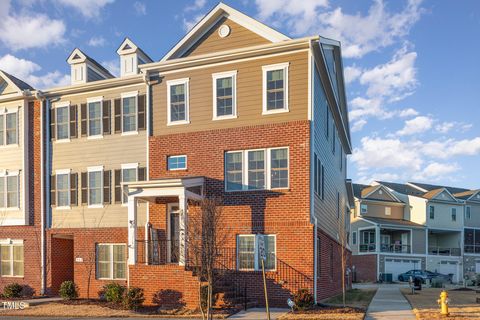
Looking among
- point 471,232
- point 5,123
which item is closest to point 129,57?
point 5,123

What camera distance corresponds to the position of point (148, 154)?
817 inches

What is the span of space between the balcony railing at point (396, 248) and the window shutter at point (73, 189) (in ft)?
115

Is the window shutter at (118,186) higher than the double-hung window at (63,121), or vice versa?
the double-hung window at (63,121)

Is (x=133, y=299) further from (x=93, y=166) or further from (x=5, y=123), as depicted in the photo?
(x=5, y=123)

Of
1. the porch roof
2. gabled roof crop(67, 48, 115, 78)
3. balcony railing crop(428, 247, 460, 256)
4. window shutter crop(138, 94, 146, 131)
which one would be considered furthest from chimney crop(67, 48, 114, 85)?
balcony railing crop(428, 247, 460, 256)

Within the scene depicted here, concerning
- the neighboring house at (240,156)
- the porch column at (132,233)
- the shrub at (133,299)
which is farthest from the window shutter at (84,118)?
the shrub at (133,299)

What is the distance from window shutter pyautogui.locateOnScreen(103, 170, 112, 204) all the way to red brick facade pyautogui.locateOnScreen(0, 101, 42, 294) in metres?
3.45

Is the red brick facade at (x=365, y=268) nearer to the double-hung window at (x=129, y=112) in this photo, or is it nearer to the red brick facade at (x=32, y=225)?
the red brick facade at (x=32, y=225)

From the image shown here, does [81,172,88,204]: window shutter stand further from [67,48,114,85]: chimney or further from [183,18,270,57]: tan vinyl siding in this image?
[183,18,270,57]: tan vinyl siding

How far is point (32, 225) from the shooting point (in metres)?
23.4

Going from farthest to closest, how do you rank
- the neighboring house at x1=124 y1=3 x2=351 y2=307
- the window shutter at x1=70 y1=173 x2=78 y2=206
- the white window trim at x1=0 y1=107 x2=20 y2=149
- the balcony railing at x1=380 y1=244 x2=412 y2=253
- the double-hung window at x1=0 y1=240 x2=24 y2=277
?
the balcony railing at x1=380 y1=244 x2=412 y2=253
the white window trim at x1=0 y1=107 x2=20 y2=149
the double-hung window at x1=0 y1=240 x2=24 y2=277
the window shutter at x1=70 y1=173 x2=78 y2=206
the neighboring house at x1=124 y1=3 x2=351 y2=307

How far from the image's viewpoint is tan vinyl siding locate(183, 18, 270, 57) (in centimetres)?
1966

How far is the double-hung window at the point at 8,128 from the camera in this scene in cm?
2395

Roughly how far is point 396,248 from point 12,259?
3896 cm
